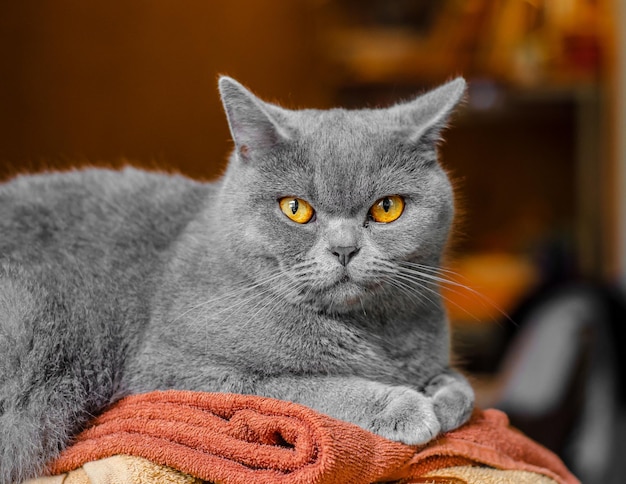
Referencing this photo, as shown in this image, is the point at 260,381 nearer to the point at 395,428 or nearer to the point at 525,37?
the point at 395,428

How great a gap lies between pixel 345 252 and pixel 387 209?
0.09 metres

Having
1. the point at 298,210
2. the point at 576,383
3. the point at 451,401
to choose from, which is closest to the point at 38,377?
the point at 298,210

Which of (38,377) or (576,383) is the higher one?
(38,377)

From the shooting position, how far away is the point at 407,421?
0.80m

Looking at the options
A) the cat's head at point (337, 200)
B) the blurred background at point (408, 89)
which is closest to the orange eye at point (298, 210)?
the cat's head at point (337, 200)

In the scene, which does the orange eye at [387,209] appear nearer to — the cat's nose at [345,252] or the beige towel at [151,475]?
the cat's nose at [345,252]

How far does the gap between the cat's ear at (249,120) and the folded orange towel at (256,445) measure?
0.32m

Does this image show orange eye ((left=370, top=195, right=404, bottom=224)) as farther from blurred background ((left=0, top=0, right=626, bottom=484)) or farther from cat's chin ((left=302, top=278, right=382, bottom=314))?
blurred background ((left=0, top=0, right=626, bottom=484))

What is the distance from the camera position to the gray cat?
0.84m

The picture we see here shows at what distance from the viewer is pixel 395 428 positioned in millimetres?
803

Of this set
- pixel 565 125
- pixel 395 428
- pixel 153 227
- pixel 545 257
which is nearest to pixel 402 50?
pixel 565 125

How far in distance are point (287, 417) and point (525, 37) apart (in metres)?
2.65

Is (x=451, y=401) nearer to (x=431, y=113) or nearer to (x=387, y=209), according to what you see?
(x=387, y=209)

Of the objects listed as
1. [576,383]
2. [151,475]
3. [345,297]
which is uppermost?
[345,297]
